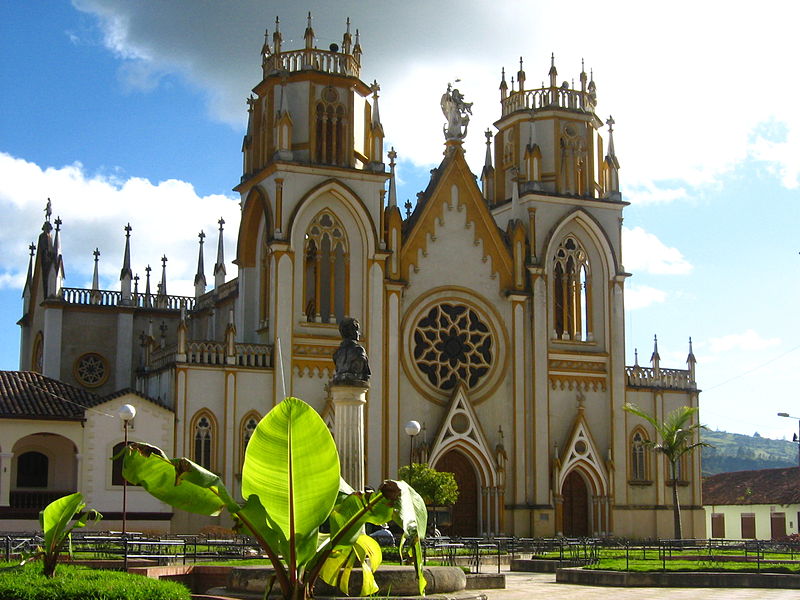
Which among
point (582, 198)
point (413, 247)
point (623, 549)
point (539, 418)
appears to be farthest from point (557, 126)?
point (623, 549)

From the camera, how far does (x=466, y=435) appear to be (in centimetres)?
4941

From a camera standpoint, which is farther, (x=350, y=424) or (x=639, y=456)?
(x=639, y=456)

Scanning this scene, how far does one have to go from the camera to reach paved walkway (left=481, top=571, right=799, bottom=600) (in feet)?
84.2

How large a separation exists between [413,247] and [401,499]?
3721 centimetres

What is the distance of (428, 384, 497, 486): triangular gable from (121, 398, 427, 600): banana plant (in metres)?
35.1

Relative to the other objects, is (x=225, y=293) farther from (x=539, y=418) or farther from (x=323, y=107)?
(x=539, y=418)

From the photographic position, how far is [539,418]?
166 ft

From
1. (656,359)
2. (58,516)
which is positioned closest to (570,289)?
(656,359)

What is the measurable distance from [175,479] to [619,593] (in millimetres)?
15751

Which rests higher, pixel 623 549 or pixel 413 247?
pixel 413 247

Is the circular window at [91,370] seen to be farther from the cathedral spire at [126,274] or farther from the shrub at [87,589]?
the shrub at [87,589]

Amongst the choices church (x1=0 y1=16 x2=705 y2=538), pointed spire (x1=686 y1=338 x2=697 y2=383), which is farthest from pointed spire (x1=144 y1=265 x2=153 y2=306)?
pointed spire (x1=686 y1=338 x2=697 y2=383)

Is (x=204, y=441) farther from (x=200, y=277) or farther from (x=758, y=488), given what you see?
(x=758, y=488)

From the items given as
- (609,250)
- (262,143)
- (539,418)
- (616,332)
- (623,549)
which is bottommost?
(623,549)
